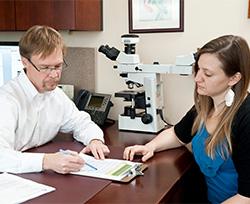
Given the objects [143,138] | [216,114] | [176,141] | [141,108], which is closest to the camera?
[216,114]

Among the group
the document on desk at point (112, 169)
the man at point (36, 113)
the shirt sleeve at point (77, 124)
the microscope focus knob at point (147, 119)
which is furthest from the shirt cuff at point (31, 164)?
the microscope focus knob at point (147, 119)

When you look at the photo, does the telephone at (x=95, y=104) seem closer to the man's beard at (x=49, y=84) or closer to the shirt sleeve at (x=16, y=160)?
the man's beard at (x=49, y=84)

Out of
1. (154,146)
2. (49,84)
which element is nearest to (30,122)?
(49,84)

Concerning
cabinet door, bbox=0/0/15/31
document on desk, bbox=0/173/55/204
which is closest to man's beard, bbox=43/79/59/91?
document on desk, bbox=0/173/55/204

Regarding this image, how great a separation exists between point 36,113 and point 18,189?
0.52m

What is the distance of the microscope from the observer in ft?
6.38

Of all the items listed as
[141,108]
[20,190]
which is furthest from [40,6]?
[20,190]

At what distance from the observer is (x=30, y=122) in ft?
5.39

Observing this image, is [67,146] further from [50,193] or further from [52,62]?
[50,193]

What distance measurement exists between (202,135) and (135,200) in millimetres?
464

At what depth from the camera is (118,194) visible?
48.1 inches

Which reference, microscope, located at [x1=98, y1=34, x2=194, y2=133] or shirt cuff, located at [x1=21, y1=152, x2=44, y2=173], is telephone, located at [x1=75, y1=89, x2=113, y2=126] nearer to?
microscope, located at [x1=98, y1=34, x2=194, y2=133]

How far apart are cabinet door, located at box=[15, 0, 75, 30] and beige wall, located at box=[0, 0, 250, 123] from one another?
28cm

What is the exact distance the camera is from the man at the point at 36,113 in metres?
1.37
